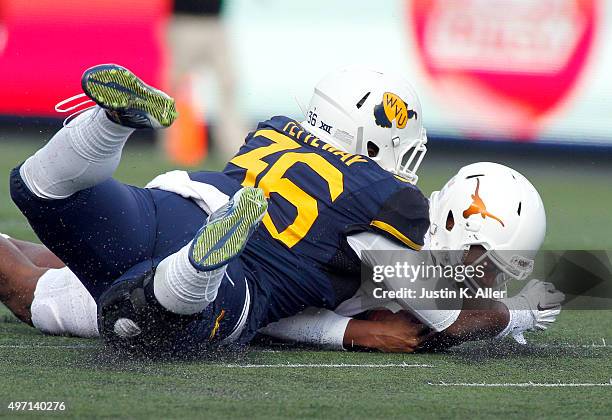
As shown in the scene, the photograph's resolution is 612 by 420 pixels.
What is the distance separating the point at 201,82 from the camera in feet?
30.0

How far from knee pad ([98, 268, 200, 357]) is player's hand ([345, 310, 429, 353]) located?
64 centimetres

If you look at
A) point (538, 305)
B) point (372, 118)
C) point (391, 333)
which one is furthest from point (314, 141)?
point (538, 305)

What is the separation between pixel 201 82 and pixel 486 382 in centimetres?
628

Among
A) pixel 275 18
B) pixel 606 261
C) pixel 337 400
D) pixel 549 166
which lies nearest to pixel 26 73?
pixel 275 18

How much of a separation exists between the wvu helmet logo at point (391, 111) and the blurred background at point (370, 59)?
489cm

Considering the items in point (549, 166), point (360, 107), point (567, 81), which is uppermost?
point (360, 107)

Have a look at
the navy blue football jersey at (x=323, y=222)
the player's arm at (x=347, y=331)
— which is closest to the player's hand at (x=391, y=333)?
the player's arm at (x=347, y=331)

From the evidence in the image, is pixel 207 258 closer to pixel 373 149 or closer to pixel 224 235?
pixel 224 235

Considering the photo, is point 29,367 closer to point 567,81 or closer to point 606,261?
point 606,261

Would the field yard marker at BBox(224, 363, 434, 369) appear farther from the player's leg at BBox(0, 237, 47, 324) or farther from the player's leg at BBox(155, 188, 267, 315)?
the player's leg at BBox(0, 237, 47, 324)

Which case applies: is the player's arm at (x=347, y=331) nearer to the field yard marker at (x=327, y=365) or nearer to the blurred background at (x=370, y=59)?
the field yard marker at (x=327, y=365)

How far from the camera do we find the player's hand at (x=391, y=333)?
3.69 meters

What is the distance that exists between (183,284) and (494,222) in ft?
3.76

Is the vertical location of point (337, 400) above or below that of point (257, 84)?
above
